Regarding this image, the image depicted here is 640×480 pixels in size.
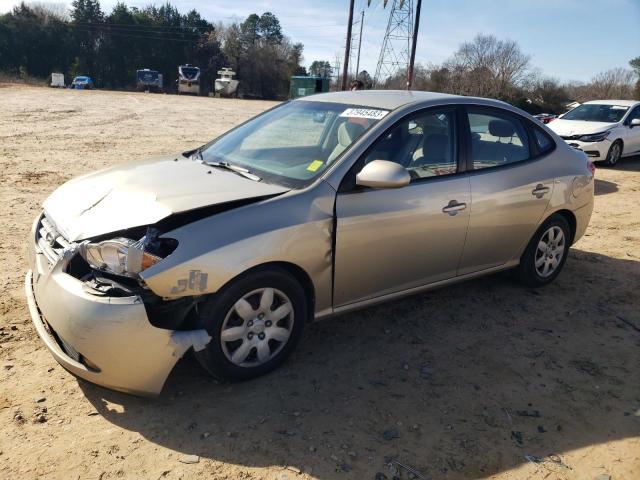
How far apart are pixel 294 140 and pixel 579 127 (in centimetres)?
1071

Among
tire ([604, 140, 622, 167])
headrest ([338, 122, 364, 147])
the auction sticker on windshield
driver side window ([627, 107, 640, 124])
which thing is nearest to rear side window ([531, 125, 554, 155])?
the auction sticker on windshield

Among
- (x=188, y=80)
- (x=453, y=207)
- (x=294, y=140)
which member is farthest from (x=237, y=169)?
(x=188, y=80)

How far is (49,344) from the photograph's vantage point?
284 centimetres

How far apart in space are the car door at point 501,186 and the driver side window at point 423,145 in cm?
21

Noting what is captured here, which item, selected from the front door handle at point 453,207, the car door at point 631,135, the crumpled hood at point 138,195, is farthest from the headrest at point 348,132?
the car door at point 631,135

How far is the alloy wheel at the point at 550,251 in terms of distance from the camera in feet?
15.9

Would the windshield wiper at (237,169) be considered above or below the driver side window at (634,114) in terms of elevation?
below

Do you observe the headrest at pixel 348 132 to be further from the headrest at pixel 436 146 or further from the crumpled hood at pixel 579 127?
the crumpled hood at pixel 579 127

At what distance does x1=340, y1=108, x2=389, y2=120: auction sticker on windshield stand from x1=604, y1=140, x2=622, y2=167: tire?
10.9 metres

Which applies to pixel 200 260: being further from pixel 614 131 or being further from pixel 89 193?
pixel 614 131

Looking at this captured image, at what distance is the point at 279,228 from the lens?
3.02 meters

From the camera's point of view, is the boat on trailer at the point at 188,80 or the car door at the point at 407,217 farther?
the boat on trailer at the point at 188,80

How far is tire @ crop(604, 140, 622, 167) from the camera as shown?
12.5m

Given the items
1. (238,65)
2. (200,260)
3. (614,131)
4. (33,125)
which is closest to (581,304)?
(200,260)
